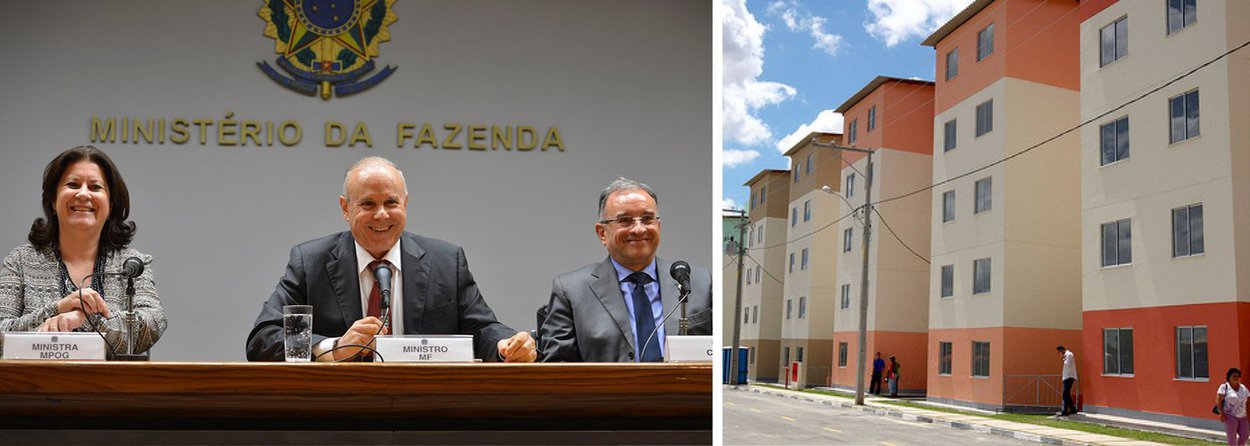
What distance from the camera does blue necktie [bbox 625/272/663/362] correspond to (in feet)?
9.87

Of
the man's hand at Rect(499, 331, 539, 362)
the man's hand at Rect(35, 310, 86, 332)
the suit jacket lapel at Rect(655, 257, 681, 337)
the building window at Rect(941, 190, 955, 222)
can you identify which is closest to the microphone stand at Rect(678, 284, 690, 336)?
the suit jacket lapel at Rect(655, 257, 681, 337)

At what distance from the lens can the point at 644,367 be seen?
79.6 inches

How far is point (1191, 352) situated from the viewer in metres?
3.04

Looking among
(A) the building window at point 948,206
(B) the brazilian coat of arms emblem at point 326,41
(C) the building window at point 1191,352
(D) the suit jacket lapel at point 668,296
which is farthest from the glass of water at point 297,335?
(B) the brazilian coat of arms emblem at point 326,41

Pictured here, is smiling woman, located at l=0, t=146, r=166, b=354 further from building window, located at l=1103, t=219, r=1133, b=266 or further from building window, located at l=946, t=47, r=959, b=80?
building window, located at l=1103, t=219, r=1133, b=266

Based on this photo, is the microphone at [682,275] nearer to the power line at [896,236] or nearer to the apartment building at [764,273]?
→ the apartment building at [764,273]

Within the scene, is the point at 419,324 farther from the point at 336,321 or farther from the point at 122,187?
the point at 122,187

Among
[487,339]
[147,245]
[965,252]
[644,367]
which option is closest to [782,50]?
[965,252]

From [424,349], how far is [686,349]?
0.59 metres

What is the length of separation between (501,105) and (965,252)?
8.09 feet

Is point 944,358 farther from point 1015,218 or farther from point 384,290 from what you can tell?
point 384,290

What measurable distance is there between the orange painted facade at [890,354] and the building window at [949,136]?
620 mm

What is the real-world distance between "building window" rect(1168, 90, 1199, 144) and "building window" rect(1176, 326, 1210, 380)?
55 centimetres

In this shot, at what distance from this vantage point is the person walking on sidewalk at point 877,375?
3684mm
